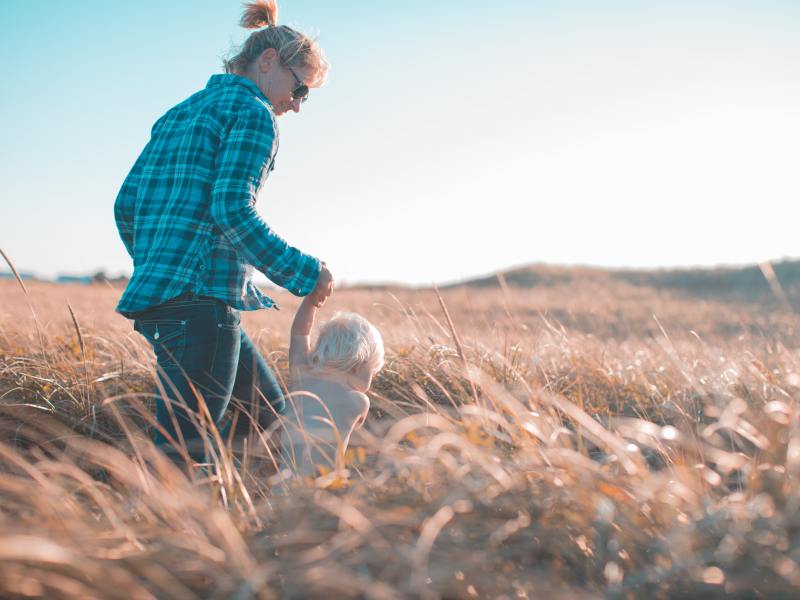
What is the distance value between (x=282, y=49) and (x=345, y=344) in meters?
1.28

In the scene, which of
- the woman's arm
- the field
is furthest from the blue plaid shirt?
the field

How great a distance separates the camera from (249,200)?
233 cm

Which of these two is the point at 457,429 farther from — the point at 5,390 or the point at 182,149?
the point at 5,390

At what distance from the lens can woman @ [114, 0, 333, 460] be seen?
7.54 feet

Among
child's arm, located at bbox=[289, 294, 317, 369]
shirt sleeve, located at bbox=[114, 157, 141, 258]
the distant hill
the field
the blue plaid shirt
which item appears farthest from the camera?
the distant hill

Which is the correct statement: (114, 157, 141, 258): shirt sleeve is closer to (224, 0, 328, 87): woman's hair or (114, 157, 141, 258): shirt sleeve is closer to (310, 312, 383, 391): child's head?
(224, 0, 328, 87): woman's hair

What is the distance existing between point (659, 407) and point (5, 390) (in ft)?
10.8

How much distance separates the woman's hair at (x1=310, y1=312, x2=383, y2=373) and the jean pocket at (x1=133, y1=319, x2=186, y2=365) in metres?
0.66

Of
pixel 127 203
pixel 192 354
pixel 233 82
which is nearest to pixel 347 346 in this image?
pixel 192 354

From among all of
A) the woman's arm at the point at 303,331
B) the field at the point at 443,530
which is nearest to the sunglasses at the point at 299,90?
the woman's arm at the point at 303,331

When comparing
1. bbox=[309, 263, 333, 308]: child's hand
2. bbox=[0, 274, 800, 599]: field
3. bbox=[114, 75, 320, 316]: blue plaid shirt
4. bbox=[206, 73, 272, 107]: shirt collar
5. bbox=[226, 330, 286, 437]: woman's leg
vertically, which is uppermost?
bbox=[206, 73, 272, 107]: shirt collar

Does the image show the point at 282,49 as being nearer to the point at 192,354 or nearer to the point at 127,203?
the point at 127,203

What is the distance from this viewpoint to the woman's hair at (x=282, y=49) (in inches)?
103

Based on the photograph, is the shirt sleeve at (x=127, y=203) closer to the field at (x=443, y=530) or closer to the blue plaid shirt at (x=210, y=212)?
the blue plaid shirt at (x=210, y=212)
